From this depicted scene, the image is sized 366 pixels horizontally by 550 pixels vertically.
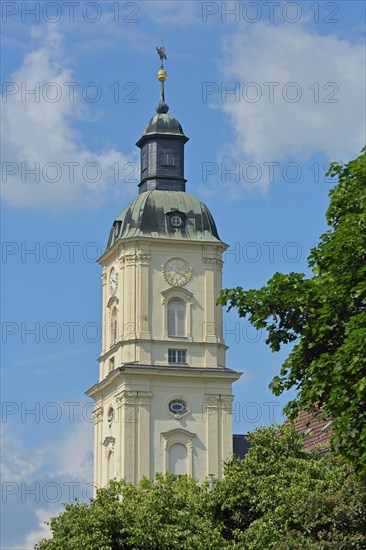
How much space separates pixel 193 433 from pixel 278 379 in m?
58.4

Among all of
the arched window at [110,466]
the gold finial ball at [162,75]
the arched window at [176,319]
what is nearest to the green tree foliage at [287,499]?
the arched window at [110,466]

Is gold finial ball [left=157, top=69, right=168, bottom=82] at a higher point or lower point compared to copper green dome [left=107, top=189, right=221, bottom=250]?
higher

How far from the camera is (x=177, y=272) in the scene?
9544 cm

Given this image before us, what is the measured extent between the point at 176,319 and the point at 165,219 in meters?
6.26

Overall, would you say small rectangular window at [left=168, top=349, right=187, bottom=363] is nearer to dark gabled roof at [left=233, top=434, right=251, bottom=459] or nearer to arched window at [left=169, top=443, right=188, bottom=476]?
arched window at [left=169, top=443, right=188, bottom=476]

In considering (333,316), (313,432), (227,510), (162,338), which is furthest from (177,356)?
(333,316)

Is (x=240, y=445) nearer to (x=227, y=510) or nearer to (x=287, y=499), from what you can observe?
(x=227, y=510)

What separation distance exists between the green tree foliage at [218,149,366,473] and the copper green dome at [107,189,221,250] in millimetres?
60808

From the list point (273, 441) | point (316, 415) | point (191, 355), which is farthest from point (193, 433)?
point (316, 415)

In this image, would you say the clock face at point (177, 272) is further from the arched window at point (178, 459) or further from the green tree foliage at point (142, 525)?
the green tree foliage at point (142, 525)

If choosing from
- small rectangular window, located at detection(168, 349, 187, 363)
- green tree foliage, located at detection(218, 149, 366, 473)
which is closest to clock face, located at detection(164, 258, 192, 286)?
small rectangular window, located at detection(168, 349, 187, 363)

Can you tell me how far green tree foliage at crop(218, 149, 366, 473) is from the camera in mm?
31891

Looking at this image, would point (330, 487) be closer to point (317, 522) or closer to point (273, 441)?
point (317, 522)

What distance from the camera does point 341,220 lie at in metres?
34.5
